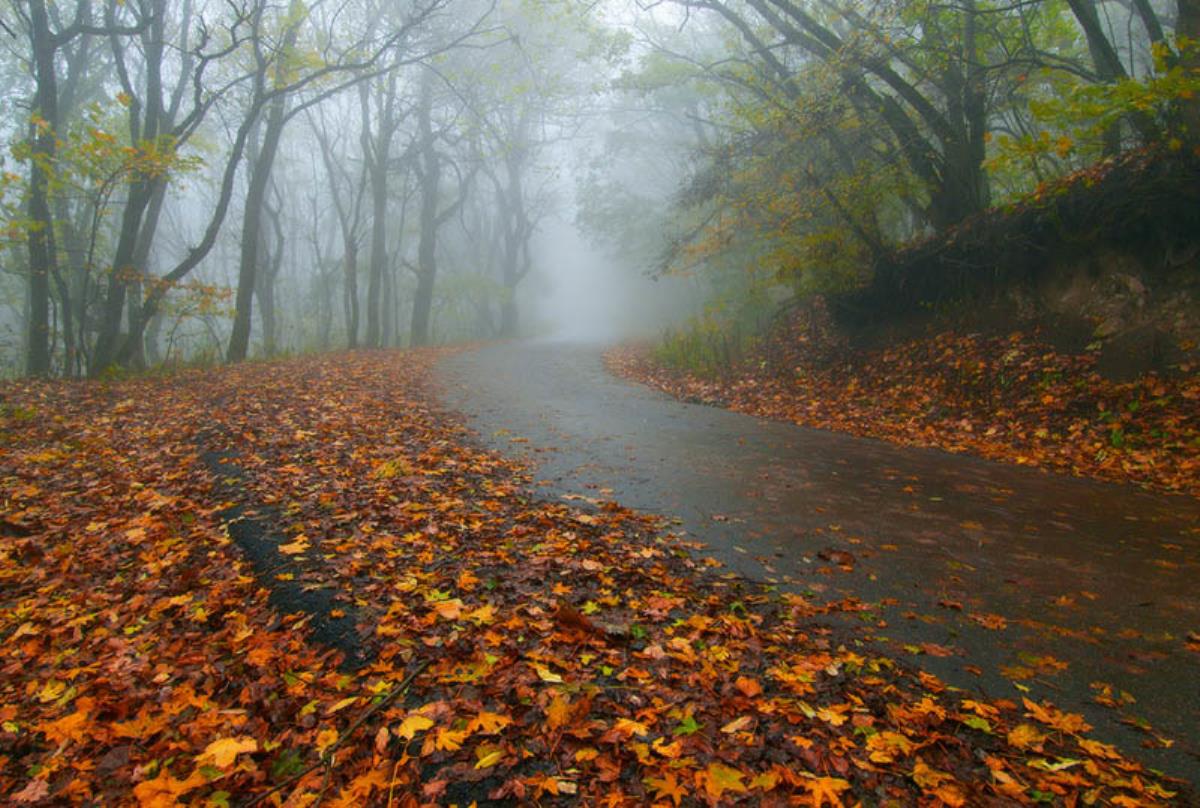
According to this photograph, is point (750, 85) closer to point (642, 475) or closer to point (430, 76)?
point (642, 475)

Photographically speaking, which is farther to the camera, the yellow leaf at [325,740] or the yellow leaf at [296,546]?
the yellow leaf at [296,546]

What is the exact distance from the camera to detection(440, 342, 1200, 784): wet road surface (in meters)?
2.77

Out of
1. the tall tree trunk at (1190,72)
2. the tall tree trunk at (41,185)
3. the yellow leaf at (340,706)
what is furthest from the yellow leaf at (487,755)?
the tall tree trunk at (41,185)

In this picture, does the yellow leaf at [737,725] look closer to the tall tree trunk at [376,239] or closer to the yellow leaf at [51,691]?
the yellow leaf at [51,691]

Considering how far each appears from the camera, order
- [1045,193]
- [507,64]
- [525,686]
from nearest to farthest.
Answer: [525,686] → [1045,193] → [507,64]

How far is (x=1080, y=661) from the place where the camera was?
288cm

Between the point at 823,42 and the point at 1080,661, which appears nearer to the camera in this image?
the point at 1080,661

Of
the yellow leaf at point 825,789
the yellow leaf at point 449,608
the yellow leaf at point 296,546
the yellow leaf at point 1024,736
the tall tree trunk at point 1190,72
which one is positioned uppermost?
the tall tree trunk at point 1190,72

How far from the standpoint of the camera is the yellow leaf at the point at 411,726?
2.34 metres

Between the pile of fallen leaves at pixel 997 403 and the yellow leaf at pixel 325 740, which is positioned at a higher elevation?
the pile of fallen leaves at pixel 997 403

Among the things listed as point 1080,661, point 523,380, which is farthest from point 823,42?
point 1080,661

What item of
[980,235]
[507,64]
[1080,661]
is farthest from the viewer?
[507,64]

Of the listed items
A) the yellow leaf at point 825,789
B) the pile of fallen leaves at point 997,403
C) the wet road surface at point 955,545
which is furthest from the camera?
the pile of fallen leaves at point 997,403

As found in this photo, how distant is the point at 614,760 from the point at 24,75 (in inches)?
1035
